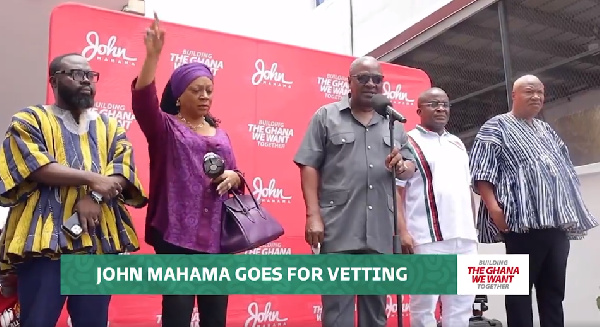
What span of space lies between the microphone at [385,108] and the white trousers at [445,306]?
0.88m

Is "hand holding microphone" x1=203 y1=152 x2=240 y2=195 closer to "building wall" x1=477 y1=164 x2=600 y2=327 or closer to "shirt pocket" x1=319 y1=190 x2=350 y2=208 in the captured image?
"shirt pocket" x1=319 y1=190 x2=350 y2=208

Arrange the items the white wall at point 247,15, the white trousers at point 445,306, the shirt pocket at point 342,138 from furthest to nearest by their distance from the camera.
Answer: the white wall at point 247,15
the white trousers at point 445,306
the shirt pocket at point 342,138

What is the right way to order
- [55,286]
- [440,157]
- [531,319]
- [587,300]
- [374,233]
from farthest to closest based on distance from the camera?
1. [587,300]
2. [440,157]
3. [531,319]
4. [374,233]
5. [55,286]

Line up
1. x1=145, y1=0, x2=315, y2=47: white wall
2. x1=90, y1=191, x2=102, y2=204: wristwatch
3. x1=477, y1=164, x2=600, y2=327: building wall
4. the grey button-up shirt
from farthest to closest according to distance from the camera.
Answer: x1=145, y1=0, x2=315, y2=47: white wall → x1=477, y1=164, x2=600, y2=327: building wall → the grey button-up shirt → x1=90, y1=191, x2=102, y2=204: wristwatch

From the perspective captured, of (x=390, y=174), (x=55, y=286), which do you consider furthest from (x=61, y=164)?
(x=390, y=174)

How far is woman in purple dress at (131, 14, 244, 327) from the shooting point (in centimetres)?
209

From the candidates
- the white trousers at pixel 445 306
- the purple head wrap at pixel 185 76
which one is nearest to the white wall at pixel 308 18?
the purple head wrap at pixel 185 76

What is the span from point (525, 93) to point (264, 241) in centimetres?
169

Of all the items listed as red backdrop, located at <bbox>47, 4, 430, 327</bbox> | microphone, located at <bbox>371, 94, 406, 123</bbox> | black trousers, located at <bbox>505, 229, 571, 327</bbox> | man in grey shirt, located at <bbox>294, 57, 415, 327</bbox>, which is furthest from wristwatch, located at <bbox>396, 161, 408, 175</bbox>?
red backdrop, located at <bbox>47, 4, 430, 327</bbox>

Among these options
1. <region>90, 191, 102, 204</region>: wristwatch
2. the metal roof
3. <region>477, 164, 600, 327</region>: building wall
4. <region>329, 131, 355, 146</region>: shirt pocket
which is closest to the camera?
<region>90, 191, 102, 204</region>: wristwatch

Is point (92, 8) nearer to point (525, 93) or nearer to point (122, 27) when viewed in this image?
point (122, 27)

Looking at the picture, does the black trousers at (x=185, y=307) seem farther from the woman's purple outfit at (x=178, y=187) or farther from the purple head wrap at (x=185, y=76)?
the purple head wrap at (x=185, y=76)

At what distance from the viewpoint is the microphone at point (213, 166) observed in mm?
2188

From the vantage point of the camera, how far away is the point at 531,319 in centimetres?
276
